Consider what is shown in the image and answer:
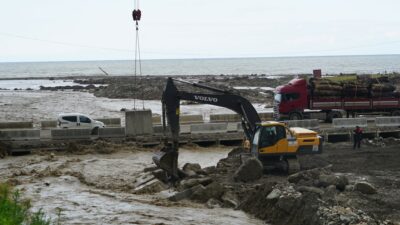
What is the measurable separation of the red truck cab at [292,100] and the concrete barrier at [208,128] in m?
5.28

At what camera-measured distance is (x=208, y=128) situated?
35188 mm

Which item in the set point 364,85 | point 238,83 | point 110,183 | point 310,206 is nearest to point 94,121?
point 110,183

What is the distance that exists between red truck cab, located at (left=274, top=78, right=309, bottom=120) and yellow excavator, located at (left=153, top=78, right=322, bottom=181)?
15652 millimetres

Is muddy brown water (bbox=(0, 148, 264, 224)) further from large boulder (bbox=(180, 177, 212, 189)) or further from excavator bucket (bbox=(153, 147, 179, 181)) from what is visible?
excavator bucket (bbox=(153, 147, 179, 181))

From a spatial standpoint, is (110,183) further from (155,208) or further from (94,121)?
(94,121)

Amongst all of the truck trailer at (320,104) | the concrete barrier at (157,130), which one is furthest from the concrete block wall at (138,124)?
the truck trailer at (320,104)

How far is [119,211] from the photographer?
18438 millimetres

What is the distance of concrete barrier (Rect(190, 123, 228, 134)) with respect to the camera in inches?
1375

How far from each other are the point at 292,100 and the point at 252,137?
16.4m

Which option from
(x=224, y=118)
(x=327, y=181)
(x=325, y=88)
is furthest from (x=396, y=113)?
(x=327, y=181)

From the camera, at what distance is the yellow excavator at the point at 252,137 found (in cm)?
2122

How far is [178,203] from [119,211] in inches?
86.6

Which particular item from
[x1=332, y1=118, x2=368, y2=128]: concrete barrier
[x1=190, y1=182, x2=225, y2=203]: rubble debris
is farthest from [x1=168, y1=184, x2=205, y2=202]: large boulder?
[x1=332, y1=118, x2=368, y2=128]: concrete barrier

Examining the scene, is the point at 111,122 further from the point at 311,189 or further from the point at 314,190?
the point at 314,190
